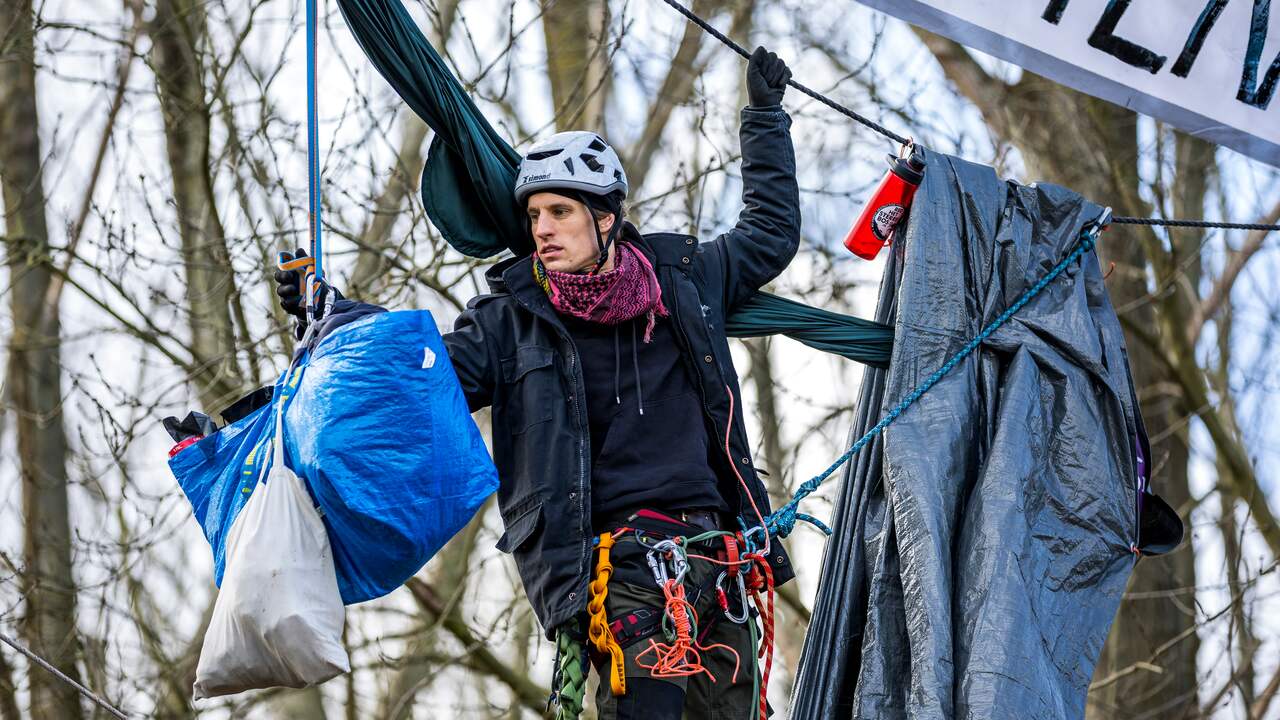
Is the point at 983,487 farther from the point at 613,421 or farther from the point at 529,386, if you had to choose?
the point at 529,386

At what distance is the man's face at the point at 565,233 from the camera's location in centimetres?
378

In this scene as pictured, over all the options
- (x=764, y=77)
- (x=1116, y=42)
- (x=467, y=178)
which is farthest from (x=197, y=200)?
(x=1116, y=42)

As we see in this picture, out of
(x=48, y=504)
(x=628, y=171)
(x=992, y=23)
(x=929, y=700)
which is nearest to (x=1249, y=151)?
(x=992, y=23)

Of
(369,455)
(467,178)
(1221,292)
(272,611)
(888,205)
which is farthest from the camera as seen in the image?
(1221,292)

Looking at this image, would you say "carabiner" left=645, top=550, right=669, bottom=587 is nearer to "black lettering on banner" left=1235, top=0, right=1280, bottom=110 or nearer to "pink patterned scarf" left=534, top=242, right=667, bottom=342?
"pink patterned scarf" left=534, top=242, right=667, bottom=342

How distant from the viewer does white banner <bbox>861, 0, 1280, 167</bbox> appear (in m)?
4.35

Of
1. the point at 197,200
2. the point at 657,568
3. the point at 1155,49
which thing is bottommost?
the point at 657,568

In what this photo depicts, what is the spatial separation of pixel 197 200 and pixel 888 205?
4324 mm

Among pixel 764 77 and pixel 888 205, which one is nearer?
pixel 764 77

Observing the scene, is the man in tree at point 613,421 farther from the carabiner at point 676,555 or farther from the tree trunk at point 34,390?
the tree trunk at point 34,390

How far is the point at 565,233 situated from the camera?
380cm

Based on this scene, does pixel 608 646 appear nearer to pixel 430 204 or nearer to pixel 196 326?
pixel 430 204

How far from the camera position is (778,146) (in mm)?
4070

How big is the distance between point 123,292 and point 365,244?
41.5 inches
